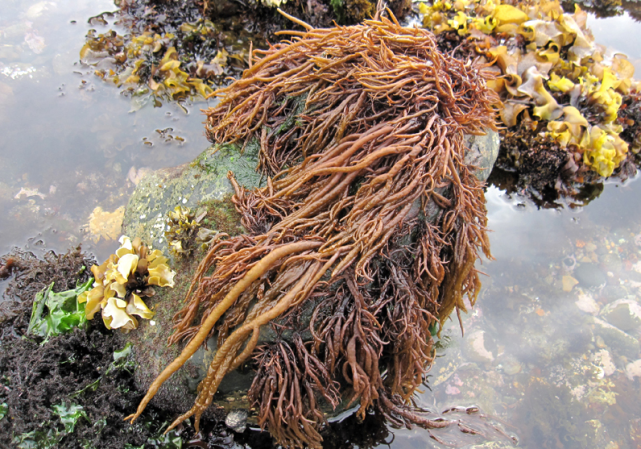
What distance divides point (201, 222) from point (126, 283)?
669mm

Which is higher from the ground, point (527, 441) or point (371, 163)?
point (371, 163)

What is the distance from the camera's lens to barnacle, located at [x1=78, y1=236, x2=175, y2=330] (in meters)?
2.63

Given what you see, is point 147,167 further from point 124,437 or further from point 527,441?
point 527,441

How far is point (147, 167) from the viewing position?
3834 mm

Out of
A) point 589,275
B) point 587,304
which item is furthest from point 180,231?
point 589,275

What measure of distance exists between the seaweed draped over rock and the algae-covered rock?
159mm

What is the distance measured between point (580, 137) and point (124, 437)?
496 cm

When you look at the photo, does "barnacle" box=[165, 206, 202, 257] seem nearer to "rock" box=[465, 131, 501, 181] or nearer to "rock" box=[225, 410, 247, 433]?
"rock" box=[225, 410, 247, 433]

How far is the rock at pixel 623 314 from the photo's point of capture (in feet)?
11.1

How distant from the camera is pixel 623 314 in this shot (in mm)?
3430

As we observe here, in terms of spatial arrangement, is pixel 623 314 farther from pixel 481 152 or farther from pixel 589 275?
pixel 481 152

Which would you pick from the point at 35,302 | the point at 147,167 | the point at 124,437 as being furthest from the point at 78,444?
the point at 147,167

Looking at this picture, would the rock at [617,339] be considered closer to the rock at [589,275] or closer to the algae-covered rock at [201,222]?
the rock at [589,275]

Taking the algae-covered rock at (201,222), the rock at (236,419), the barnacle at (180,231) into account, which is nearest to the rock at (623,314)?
the algae-covered rock at (201,222)
